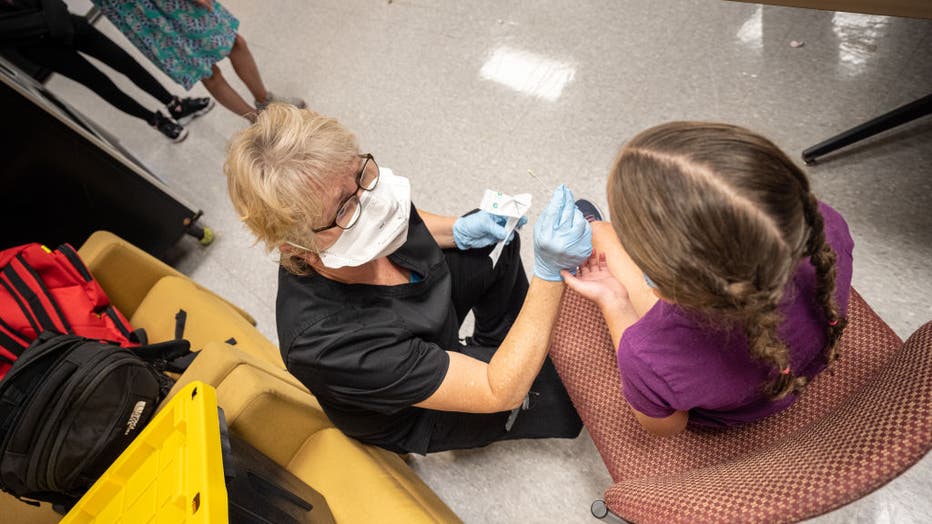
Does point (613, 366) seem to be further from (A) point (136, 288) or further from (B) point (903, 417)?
(A) point (136, 288)

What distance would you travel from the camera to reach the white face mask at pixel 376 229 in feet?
3.46

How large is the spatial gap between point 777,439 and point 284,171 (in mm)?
1022

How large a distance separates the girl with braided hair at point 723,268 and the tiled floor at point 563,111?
0.79 m

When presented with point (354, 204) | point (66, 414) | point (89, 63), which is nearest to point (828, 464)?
point (354, 204)

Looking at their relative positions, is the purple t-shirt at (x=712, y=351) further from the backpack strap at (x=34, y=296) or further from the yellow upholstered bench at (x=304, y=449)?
the backpack strap at (x=34, y=296)

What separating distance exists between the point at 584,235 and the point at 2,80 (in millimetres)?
1819

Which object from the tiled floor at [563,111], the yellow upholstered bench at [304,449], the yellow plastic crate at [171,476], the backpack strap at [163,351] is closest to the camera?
the yellow plastic crate at [171,476]

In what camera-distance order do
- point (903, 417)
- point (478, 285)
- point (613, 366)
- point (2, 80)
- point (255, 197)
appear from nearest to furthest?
point (903, 417), point (255, 197), point (613, 366), point (478, 285), point (2, 80)

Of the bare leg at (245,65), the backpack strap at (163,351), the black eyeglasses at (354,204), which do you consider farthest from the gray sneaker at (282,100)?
the black eyeglasses at (354,204)

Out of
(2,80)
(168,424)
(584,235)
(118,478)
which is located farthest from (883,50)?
(2,80)

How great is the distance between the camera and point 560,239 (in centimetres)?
106

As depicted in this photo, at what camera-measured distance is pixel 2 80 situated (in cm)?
Answer: 163

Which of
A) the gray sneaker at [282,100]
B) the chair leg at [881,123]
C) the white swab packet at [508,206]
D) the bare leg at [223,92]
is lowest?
the bare leg at [223,92]

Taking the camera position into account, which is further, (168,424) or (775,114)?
(775,114)
